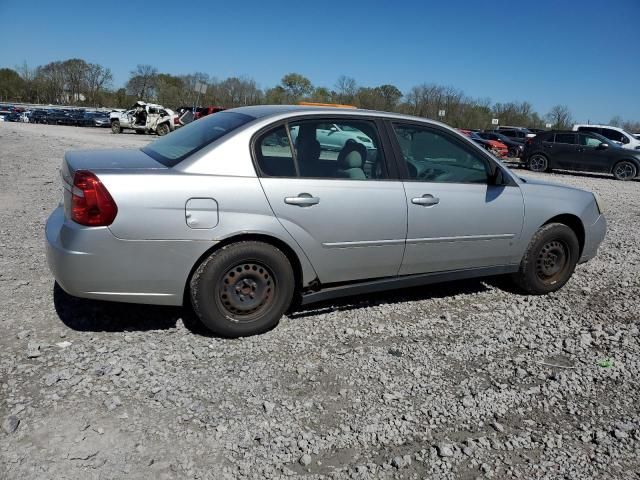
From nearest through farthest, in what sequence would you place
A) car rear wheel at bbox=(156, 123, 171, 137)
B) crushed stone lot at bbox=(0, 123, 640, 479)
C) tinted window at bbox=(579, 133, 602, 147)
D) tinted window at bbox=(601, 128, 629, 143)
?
crushed stone lot at bbox=(0, 123, 640, 479)
tinted window at bbox=(579, 133, 602, 147)
tinted window at bbox=(601, 128, 629, 143)
car rear wheel at bbox=(156, 123, 171, 137)

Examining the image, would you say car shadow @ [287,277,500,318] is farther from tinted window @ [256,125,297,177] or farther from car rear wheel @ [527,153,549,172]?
car rear wheel @ [527,153,549,172]

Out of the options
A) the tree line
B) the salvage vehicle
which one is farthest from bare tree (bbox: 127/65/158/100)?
the salvage vehicle

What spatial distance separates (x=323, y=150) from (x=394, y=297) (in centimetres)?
155

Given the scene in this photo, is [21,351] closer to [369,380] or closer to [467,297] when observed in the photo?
[369,380]

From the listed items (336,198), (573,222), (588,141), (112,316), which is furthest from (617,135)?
(112,316)

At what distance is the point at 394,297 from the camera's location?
463 cm

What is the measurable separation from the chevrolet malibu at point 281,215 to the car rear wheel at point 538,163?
16.3 m

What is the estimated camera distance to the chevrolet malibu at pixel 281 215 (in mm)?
3207

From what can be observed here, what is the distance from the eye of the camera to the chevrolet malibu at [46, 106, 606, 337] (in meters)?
3.21

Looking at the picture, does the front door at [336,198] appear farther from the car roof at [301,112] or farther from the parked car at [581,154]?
the parked car at [581,154]

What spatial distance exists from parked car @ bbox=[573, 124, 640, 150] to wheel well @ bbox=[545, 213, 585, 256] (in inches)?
642

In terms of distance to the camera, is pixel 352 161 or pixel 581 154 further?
pixel 581 154

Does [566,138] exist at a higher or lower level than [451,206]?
higher

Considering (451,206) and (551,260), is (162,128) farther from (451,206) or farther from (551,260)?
(451,206)
